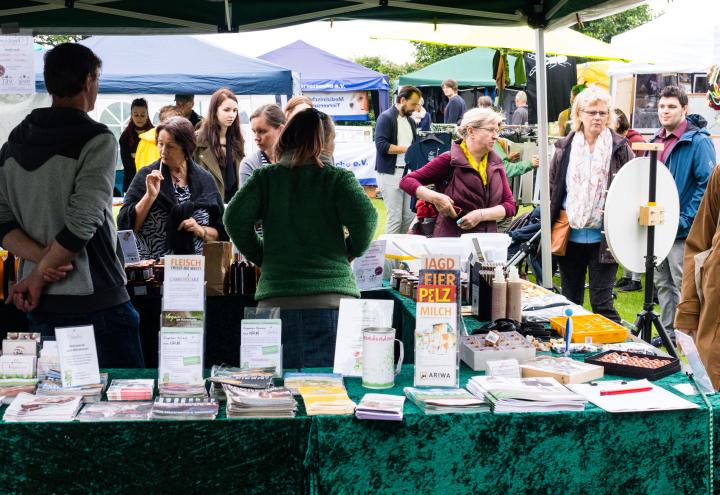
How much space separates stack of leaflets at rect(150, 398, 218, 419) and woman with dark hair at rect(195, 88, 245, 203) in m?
2.98

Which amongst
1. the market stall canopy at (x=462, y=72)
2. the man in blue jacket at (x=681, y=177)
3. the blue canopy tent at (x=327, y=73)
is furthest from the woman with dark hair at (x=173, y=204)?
the market stall canopy at (x=462, y=72)

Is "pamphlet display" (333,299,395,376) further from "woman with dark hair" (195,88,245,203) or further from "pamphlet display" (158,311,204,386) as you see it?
"woman with dark hair" (195,88,245,203)

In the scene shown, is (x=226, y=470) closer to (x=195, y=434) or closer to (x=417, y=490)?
(x=195, y=434)

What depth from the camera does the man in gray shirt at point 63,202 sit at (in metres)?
2.56

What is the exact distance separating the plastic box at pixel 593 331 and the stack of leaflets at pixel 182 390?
130cm

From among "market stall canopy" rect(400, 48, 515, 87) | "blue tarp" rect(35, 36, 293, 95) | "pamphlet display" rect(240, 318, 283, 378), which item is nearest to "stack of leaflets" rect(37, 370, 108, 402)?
"pamphlet display" rect(240, 318, 283, 378)

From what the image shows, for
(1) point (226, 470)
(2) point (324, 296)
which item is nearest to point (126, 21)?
(2) point (324, 296)

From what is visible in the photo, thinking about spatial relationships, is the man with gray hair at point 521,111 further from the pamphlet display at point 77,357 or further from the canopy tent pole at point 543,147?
the pamphlet display at point 77,357

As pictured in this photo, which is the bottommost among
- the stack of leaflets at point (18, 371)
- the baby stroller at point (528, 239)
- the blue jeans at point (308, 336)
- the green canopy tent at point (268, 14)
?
the baby stroller at point (528, 239)

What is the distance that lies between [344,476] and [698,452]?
0.89m

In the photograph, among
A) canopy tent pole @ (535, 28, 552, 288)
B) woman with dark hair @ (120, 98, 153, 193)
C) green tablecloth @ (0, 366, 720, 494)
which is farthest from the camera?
woman with dark hair @ (120, 98, 153, 193)

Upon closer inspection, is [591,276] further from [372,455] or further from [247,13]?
[372,455]

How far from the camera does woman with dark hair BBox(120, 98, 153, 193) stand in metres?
6.52

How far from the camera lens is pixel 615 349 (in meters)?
2.66
